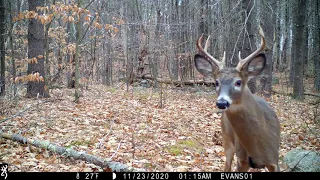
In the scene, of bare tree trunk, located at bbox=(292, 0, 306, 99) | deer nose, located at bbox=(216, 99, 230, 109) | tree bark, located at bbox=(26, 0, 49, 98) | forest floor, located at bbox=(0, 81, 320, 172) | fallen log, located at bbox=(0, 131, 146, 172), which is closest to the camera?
deer nose, located at bbox=(216, 99, 230, 109)

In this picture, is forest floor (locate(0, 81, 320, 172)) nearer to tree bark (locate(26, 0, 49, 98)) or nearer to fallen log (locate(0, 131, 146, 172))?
fallen log (locate(0, 131, 146, 172))

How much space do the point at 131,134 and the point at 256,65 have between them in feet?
12.8

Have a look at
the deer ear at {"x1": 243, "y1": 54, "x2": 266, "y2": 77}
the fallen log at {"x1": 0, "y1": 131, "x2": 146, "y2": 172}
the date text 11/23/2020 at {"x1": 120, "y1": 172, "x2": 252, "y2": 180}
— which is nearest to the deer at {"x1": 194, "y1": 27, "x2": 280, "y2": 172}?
the deer ear at {"x1": 243, "y1": 54, "x2": 266, "y2": 77}

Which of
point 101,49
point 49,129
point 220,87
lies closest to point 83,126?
point 49,129

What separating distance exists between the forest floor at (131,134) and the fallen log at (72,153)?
0.27ft

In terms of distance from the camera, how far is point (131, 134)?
697cm

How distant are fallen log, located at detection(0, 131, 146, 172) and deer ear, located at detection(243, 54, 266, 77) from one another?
1.97 meters

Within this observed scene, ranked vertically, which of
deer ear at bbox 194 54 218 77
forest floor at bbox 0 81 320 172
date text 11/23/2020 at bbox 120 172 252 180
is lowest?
forest floor at bbox 0 81 320 172

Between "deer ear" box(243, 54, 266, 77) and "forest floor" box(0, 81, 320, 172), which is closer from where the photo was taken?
"deer ear" box(243, 54, 266, 77)

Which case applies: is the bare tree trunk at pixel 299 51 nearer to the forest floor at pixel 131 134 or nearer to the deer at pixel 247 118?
the forest floor at pixel 131 134

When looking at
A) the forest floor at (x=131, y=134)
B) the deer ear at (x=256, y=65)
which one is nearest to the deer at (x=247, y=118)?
the deer ear at (x=256, y=65)

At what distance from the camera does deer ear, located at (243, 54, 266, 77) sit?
3.65 m

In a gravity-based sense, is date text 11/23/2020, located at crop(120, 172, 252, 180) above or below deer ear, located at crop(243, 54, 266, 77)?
below

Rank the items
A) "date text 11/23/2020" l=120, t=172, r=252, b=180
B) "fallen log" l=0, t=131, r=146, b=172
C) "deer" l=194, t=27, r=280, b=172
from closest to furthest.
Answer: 1. "deer" l=194, t=27, r=280, b=172
2. "date text 11/23/2020" l=120, t=172, r=252, b=180
3. "fallen log" l=0, t=131, r=146, b=172
